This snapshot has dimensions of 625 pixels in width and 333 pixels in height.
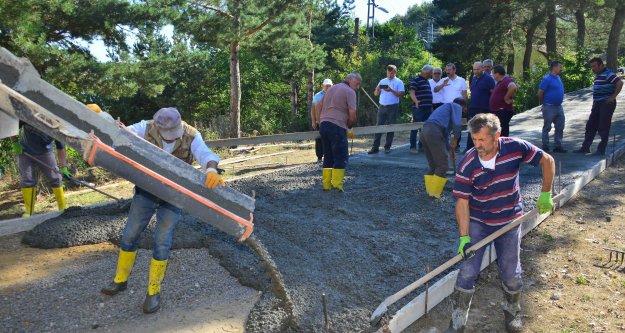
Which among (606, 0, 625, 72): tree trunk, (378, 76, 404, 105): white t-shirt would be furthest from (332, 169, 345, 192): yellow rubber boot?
(606, 0, 625, 72): tree trunk

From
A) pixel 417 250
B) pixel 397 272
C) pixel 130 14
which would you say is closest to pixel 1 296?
pixel 397 272

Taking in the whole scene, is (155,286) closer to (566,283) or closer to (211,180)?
(211,180)

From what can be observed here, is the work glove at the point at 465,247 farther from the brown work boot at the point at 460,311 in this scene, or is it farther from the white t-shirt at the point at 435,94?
the white t-shirt at the point at 435,94

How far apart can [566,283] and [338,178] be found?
3064 millimetres

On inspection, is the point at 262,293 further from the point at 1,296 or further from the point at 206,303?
the point at 1,296

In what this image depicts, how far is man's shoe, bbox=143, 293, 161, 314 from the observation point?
11.6 ft

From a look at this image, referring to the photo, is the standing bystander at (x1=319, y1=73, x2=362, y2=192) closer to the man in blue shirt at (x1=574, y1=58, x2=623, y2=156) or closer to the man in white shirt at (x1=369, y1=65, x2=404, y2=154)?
the man in white shirt at (x1=369, y1=65, x2=404, y2=154)

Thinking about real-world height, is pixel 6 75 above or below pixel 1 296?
above

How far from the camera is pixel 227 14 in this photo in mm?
15445

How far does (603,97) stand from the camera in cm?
859

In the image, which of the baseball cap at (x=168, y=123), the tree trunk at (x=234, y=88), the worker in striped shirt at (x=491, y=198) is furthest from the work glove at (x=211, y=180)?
the tree trunk at (x=234, y=88)

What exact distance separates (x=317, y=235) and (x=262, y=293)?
49.7 inches

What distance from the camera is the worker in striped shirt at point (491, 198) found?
10.8 feet

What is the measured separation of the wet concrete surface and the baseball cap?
4.27 feet
